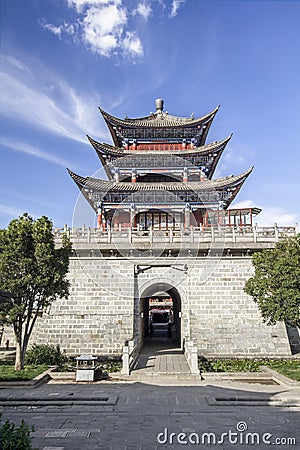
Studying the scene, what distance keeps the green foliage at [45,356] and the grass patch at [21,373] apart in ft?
Answer: 3.50

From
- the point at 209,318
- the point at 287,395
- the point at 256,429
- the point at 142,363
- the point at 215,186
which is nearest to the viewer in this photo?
the point at 256,429

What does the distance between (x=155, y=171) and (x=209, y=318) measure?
1053cm

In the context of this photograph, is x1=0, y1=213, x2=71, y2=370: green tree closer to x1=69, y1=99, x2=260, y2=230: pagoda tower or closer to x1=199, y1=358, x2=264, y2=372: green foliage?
x1=199, y1=358, x2=264, y2=372: green foliage

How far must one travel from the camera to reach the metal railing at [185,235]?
58.5 feet

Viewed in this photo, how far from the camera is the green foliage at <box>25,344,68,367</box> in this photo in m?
14.4

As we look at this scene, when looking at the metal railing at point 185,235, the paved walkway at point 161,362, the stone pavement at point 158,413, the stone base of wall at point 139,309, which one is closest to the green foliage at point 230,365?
the stone base of wall at point 139,309

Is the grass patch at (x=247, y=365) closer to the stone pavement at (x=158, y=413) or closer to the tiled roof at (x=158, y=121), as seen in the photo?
the stone pavement at (x=158, y=413)

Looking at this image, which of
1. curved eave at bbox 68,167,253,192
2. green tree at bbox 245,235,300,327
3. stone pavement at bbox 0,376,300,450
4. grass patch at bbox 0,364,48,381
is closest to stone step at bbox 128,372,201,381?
stone pavement at bbox 0,376,300,450

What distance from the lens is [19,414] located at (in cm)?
812

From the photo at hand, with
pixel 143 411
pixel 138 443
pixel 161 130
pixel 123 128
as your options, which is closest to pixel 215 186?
pixel 161 130

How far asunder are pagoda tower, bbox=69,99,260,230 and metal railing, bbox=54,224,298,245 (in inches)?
89.0

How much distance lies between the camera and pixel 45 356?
14773mm

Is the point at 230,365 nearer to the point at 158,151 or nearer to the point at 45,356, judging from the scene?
the point at 45,356

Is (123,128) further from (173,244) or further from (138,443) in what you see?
(138,443)
